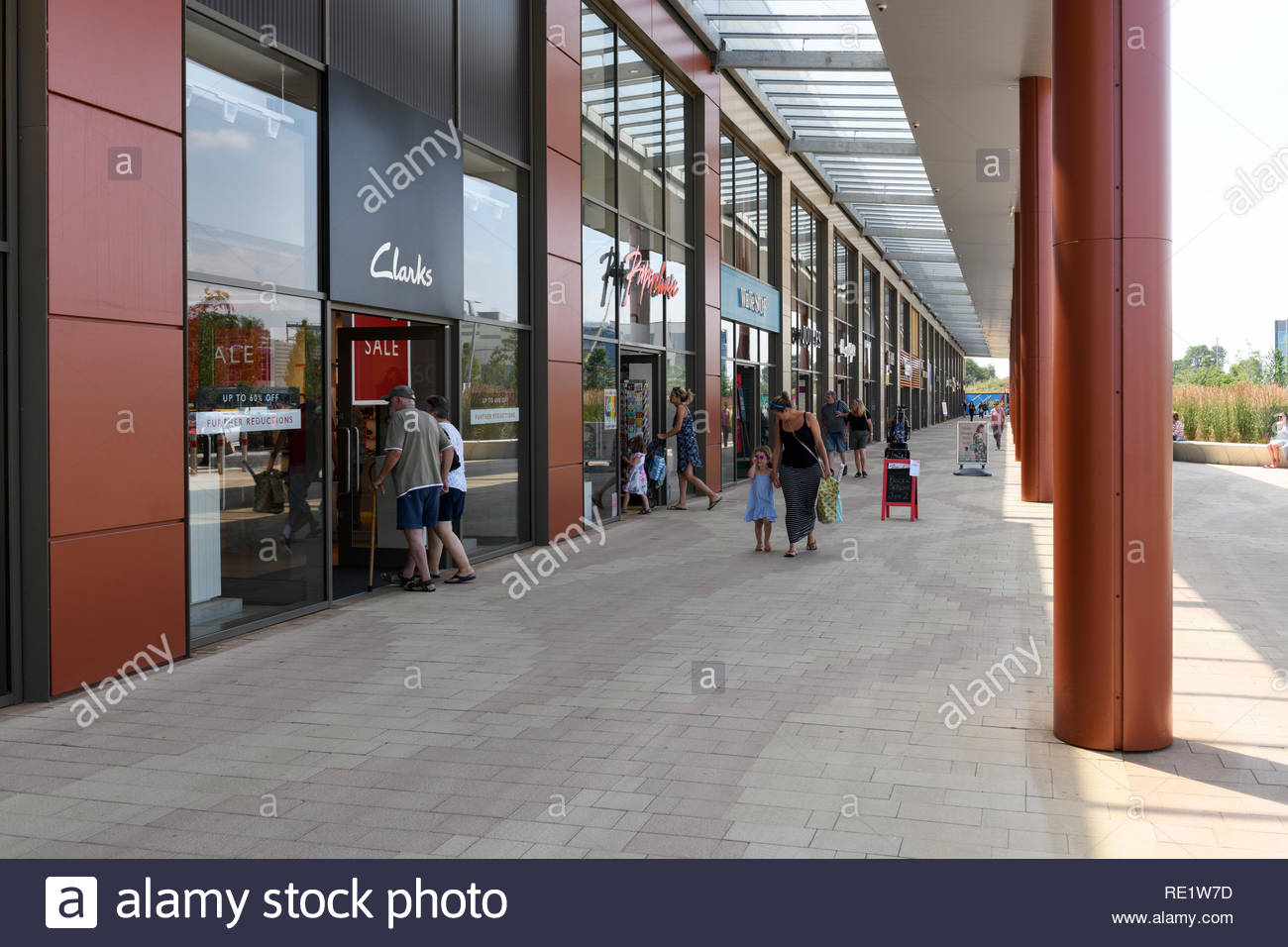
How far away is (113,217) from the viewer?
638 centimetres

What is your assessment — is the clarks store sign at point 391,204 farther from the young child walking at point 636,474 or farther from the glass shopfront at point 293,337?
the young child walking at point 636,474

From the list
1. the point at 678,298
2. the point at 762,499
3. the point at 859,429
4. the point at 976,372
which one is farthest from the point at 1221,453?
the point at 976,372

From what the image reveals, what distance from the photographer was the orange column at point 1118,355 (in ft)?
16.1

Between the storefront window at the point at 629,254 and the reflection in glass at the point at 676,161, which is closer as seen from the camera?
the storefront window at the point at 629,254

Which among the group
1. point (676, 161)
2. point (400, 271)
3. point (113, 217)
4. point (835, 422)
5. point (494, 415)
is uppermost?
point (676, 161)

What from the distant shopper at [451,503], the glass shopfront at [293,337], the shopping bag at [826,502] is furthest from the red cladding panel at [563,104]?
the shopping bag at [826,502]

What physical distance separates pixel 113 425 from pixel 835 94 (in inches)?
658

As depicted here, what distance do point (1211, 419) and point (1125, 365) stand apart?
87.4ft

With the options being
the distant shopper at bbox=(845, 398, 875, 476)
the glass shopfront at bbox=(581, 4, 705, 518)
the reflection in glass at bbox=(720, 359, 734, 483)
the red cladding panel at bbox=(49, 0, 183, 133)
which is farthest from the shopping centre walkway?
the distant shopper at bbox=(845, 398, 875, 476)

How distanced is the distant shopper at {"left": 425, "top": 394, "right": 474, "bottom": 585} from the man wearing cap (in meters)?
0.15

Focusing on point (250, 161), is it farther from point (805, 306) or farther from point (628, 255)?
point (805, 306)

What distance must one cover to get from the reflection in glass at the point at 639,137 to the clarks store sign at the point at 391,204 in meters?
4.69
